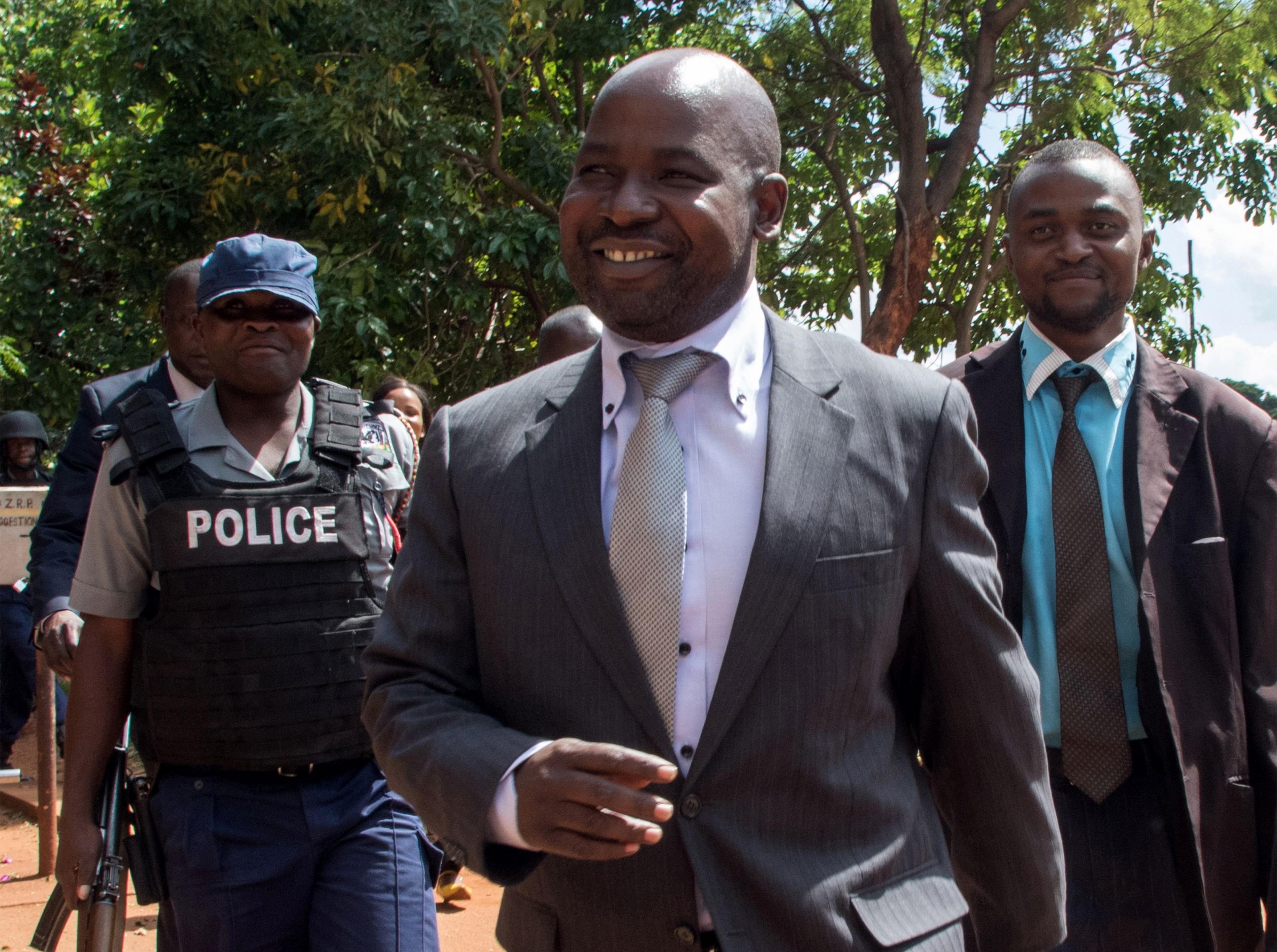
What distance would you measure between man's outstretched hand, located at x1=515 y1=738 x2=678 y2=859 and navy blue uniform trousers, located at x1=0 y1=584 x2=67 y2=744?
780 centimetres

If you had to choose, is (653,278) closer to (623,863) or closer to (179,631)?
(623,863)

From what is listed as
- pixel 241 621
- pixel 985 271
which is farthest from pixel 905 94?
pixel 241 621

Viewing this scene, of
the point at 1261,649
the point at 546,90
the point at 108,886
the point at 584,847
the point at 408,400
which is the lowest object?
the point at 108,886

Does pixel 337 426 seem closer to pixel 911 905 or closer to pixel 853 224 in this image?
pixel 911 905

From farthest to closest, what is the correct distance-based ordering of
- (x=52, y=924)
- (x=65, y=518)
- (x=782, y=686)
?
(x=65, y=518) → (x=52, y=924) → (x=782, y=686)

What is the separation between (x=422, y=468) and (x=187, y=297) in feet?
9.54

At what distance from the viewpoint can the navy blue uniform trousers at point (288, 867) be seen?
3.01 metres

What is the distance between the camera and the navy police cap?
3.27m

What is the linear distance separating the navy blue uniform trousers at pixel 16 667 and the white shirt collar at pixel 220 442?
19.6 feet

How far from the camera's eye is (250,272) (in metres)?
3.28

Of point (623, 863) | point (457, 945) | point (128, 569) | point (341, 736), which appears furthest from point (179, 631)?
point (457, 945)

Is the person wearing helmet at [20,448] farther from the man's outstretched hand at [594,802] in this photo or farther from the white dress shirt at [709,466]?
the man's outstretched hand at [594,802]

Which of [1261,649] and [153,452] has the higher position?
[153,452]

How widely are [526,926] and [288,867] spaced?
4.20 feet
